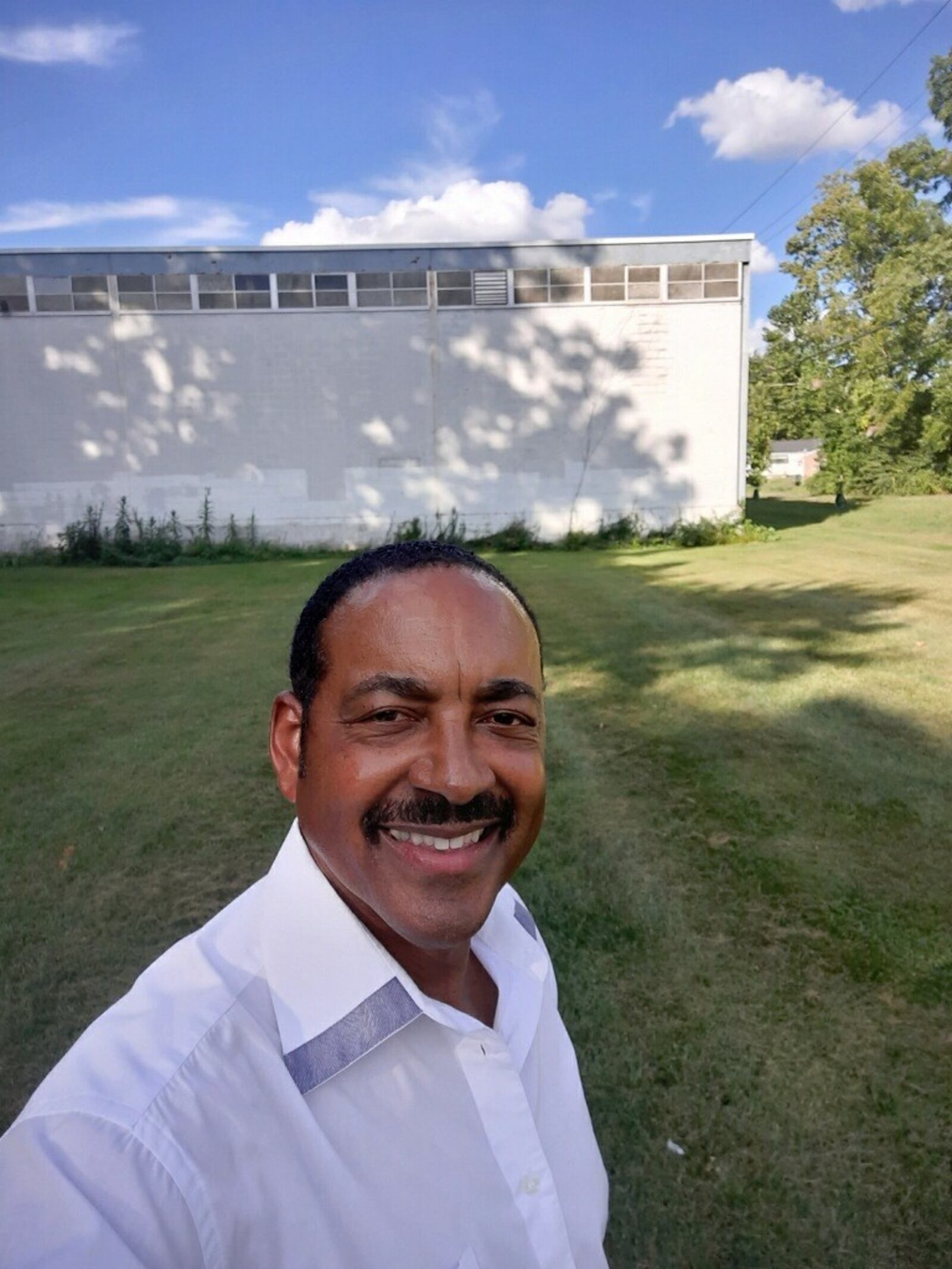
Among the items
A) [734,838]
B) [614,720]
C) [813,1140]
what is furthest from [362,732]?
[614,720]

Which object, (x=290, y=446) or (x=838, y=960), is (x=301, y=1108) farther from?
(x=290, y=446)

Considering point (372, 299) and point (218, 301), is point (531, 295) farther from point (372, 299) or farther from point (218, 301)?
point (218, 301)

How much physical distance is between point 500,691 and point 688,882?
325 centimetres

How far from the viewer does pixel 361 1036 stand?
1.12 metres

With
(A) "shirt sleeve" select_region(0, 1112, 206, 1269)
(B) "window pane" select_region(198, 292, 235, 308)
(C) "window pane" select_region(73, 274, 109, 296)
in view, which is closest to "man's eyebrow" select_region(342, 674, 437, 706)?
(A) "shirt sleeve" select_region(0, 1112, 206, 1269)

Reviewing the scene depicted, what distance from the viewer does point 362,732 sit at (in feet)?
4.06

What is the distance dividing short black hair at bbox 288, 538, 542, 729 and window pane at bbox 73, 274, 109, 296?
23511 millimetres

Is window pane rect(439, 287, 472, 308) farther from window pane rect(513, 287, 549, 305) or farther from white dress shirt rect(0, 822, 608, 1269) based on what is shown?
white dress shirt rect(0, 822, 608, 1269)

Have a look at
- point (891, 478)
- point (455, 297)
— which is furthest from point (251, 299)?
point (891, 478)

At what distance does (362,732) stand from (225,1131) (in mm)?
490

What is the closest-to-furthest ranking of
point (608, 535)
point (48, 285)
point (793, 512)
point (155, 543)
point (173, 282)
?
point (155, 543) < point (48, 285) < point (173, 282) < point (608, 535) < point (793, 512)

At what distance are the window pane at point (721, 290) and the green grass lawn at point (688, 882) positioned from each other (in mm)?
14879

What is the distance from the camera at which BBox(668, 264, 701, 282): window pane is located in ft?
73.0

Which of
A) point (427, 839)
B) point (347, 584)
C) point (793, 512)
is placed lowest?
point (793, 512)
